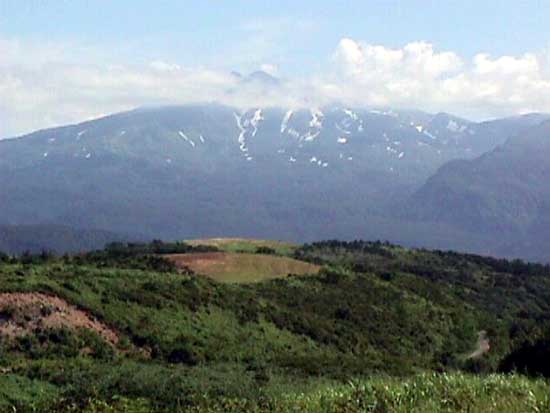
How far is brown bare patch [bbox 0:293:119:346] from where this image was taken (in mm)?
35503

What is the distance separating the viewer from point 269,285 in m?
59.4

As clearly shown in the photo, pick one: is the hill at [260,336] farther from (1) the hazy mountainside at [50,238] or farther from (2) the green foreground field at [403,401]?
(1) the hazy mountainside at [50,238]

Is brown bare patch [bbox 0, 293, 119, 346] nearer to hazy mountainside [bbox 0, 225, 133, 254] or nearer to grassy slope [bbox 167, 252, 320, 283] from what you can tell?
grassy slope [bbox 167, 252, 320, 283]

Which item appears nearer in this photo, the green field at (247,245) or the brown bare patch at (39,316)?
the brown bare patch at (39,316)

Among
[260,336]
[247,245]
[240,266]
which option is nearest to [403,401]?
[260,336]

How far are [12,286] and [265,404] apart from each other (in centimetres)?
2833

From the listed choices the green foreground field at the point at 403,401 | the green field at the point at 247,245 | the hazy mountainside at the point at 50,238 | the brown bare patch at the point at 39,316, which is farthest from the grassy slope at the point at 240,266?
the hazy mountainside at the point at 50,238

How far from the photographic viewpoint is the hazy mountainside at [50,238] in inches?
6496

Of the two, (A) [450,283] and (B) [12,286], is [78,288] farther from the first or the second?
(A) [450,283]

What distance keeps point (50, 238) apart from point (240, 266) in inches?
4669

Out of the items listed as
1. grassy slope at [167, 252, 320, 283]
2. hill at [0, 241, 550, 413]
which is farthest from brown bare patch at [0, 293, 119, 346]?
grassy slope at [167, 252, 320, 283]

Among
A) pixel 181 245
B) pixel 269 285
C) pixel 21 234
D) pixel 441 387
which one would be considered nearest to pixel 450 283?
pixel 181 245

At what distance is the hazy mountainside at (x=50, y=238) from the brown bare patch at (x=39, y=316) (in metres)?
123

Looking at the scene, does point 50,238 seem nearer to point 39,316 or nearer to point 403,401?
point 39,316
